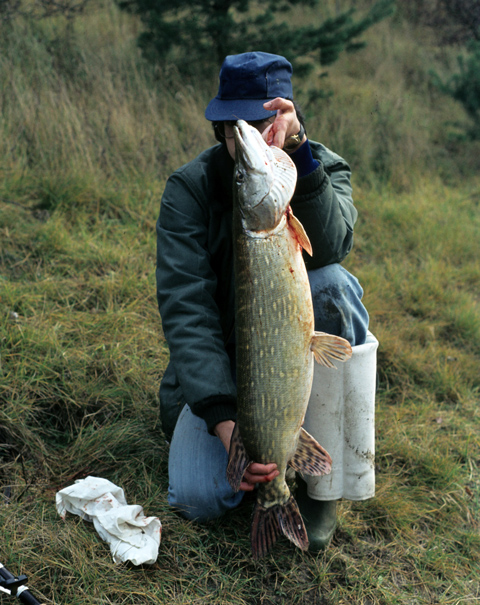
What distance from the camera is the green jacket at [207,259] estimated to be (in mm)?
2242

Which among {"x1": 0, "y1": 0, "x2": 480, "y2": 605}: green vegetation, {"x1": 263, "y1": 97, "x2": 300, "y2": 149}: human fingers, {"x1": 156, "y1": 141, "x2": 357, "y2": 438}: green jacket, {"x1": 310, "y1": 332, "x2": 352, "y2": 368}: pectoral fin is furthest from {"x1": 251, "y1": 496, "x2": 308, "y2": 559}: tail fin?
{"x1": 263, "y1": 97, "x2": 300, "y2": 149}: human fingers

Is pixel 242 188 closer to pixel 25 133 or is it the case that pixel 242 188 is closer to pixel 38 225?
pixel 38 225

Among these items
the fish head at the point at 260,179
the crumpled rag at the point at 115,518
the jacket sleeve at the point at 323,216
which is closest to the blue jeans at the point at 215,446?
the jacket sleeve at the point at 323,216

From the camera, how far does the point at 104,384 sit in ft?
10.3

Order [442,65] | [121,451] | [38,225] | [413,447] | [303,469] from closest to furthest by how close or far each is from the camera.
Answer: [303,469] → [121,451] → [413,447] → [38,225] → [442,65]

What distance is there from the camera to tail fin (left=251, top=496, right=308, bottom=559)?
2.05 m

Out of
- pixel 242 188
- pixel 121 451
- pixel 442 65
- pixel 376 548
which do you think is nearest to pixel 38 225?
pixel 121 451

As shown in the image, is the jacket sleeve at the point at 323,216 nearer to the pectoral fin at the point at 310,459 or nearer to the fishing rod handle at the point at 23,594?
the pectoral fin at the point at 310,459

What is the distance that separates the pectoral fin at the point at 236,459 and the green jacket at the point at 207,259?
0.19 metres

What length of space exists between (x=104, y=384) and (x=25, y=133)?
2.82m

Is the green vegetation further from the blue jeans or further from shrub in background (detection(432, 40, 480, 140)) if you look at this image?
shrub in background (detection(432, 40, 480, 140))

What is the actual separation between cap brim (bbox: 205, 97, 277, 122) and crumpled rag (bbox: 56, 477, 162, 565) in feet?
5.19

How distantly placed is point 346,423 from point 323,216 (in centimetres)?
87

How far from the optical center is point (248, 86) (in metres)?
2.33
